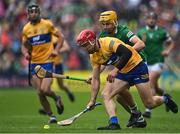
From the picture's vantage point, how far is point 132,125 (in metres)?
15.2

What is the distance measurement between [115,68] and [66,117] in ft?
16.3

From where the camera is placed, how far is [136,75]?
1463cm

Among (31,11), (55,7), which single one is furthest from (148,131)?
(55,7)

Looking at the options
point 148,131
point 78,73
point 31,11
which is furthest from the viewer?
point 78,73

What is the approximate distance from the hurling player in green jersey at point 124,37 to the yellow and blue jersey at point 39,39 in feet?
10.4

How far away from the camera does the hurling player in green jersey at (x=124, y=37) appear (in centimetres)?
1464

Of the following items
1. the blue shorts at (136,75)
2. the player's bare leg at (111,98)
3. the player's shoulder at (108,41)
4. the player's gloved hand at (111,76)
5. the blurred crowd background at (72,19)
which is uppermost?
the player's shoulder at (108,41)

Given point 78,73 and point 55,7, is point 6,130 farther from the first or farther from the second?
point 55,7

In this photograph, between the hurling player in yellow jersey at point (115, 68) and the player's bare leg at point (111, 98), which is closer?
the hurling player in yellow jersey at point (115, 68)

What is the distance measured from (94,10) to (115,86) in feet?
60.0

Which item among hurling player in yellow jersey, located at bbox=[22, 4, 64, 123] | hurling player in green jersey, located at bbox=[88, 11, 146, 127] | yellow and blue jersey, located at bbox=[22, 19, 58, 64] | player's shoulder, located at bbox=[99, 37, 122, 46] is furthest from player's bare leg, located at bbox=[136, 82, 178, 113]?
yellow and blue jersey, located at bbox=[22, 19, 58, 64]

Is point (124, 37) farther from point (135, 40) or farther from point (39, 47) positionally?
point (39, 47)

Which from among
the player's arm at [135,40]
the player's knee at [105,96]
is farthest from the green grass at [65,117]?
the player's arm at [135,40]

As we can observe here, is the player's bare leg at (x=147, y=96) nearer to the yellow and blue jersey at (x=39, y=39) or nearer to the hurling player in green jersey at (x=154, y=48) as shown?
the yellow and blue jersey at (x=39, y=39)
